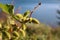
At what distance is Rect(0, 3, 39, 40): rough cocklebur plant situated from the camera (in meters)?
0.60

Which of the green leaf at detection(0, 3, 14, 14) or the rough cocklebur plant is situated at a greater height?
the green leaf at detection(0, 3, 14, 14)

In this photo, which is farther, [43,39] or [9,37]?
[43,39]

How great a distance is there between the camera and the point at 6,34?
0.59 metres

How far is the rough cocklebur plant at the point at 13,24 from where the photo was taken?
60 cm

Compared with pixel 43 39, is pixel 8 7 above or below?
above

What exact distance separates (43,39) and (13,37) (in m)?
2.85

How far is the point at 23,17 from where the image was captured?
0.61 meters

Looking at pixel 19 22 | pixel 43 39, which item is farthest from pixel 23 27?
pixel 43 39

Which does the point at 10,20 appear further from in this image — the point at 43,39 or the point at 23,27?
the point at 43,39

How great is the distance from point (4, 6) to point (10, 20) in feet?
0.14

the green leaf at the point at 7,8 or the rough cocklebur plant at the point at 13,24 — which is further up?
the green leaf at the point at 7,8

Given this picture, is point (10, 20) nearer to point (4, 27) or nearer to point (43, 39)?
point (4, 27)

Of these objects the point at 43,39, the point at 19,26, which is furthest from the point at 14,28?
the point at 43,39

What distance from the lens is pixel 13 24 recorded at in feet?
2.09
